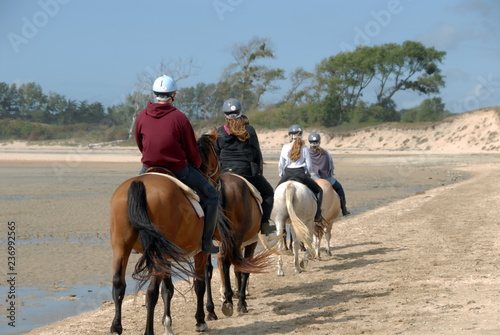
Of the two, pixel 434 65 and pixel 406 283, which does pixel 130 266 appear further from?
pixel 434 65

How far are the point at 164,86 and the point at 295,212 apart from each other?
4231 mm

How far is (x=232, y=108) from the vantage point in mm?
8477

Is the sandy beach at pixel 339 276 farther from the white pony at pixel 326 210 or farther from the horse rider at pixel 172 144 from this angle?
the horse rider at pixel 172 144

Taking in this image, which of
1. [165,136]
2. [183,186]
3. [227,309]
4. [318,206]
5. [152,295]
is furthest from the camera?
[318,206]

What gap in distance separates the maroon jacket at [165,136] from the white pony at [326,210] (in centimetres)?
551

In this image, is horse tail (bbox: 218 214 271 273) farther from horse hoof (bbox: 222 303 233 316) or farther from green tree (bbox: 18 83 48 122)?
green tree (bbox: 18 83 48 122)

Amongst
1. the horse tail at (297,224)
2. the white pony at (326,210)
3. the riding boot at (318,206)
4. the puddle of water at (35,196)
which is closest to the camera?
the horse tail at (297,224)

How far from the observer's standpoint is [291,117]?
76.7 meters

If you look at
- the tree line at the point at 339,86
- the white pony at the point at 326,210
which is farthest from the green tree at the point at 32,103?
the white pony at the point at 326,210

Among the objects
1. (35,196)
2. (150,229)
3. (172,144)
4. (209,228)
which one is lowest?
(35,196)

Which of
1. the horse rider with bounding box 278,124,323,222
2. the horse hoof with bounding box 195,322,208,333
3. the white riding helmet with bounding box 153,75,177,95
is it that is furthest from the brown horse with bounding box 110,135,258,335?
the horse rider with bounding box 278,124,323,222

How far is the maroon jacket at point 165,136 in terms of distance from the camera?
6648mm

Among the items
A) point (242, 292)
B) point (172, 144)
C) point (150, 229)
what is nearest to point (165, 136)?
point (172, 144)

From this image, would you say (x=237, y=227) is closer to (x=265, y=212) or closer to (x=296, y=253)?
(x=265, y=212)
